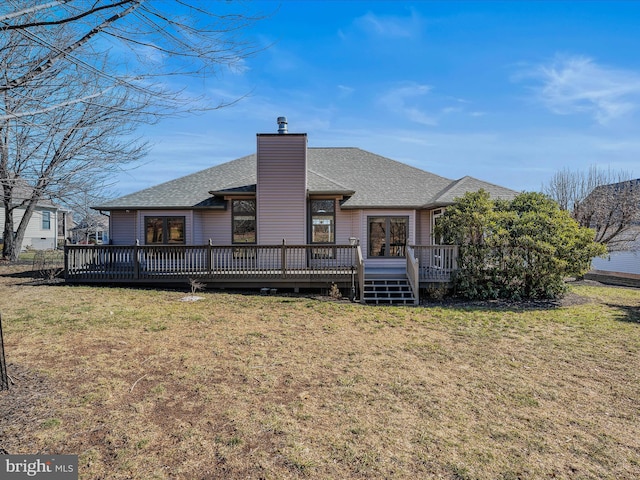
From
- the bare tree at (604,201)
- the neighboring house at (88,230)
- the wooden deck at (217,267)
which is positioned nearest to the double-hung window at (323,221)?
the wooden deck at (217,267)

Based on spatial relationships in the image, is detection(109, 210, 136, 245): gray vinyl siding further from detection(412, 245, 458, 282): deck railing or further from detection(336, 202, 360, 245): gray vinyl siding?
detection(412, 245, 458, 282): deck railing

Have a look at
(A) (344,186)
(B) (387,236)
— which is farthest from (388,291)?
(A) (344,186)

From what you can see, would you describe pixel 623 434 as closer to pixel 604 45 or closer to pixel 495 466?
pixel 495 466

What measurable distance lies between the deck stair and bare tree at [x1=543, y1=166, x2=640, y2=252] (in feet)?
41.4

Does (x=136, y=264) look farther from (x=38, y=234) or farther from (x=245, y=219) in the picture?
(x=38, y=234)

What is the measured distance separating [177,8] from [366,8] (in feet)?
11.8

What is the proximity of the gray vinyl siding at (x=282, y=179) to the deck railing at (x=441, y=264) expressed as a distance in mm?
4964

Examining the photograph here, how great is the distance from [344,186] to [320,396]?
37.3 feet

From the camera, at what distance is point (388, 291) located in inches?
433

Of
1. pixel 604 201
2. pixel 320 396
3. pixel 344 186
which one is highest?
pixel 344 186

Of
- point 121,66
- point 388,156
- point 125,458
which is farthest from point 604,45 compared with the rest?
point 125,458

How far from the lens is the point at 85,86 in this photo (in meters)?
4.69

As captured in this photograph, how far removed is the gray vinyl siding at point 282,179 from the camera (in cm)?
1320

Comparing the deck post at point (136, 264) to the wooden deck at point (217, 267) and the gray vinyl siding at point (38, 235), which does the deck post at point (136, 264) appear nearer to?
the wooden deck at point (217, 267)
